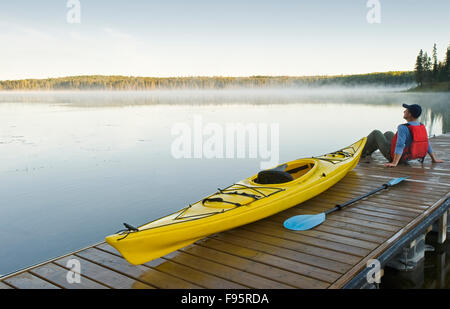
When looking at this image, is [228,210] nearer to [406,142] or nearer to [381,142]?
[406,142]

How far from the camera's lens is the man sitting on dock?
5.97 m

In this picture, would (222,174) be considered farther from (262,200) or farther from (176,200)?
(262,200)

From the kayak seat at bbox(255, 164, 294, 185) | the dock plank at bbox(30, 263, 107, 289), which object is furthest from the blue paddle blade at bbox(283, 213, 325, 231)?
the dock plank at bbox(30, 263, 107, 289)

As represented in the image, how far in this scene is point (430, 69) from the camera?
221 feet

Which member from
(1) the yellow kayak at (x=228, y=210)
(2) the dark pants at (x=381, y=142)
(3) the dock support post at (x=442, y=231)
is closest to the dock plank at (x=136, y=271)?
(1) the yellow kayak at (x=228, y=210)

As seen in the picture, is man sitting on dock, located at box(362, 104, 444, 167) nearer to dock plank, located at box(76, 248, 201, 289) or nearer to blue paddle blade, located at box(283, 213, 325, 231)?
blue paddle blade, located at box(283, 213, 325, 231)

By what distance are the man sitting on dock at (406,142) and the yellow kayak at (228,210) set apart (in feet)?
4.70

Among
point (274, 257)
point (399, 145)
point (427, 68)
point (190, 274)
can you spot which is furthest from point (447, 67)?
point (190, 274)

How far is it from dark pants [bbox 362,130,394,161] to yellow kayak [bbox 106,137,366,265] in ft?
5.81

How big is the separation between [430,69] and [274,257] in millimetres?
76849

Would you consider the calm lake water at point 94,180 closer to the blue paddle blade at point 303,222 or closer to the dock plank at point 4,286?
the dock plank at point 4,286

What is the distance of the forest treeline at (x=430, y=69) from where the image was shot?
62.5 metres

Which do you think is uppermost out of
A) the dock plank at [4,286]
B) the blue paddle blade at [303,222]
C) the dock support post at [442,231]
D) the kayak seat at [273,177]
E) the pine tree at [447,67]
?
the pine tree at [447,67]
